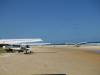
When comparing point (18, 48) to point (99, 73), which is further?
point (18, 48)

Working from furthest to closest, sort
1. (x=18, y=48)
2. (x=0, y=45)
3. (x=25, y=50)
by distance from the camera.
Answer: (x=0, y=45) → (x=18, y=48) → (x=25, y=50)

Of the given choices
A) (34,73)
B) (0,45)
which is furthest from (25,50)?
(34,73)

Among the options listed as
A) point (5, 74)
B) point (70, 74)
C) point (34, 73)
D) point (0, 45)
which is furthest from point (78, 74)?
point (0, 45)

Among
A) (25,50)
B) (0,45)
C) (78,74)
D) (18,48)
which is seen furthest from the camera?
(0,45)

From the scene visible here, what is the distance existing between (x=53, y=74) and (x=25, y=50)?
31.5m

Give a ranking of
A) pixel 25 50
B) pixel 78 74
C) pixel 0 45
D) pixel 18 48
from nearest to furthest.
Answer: pixel 78 74 < pixel 25 50 < pixel 18 48 < pixel 0 45

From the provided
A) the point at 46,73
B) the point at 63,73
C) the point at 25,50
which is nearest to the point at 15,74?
the point at 46,73

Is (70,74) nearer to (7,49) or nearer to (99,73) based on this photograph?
(99,73)

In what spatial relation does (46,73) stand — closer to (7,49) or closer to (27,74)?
(27,74)

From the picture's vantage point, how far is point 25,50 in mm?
46000

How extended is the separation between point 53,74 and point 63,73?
2.42 feet

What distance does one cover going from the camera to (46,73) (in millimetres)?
15219

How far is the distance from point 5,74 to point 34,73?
5.51 ft

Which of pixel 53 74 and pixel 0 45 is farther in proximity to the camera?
pixel 0 45
